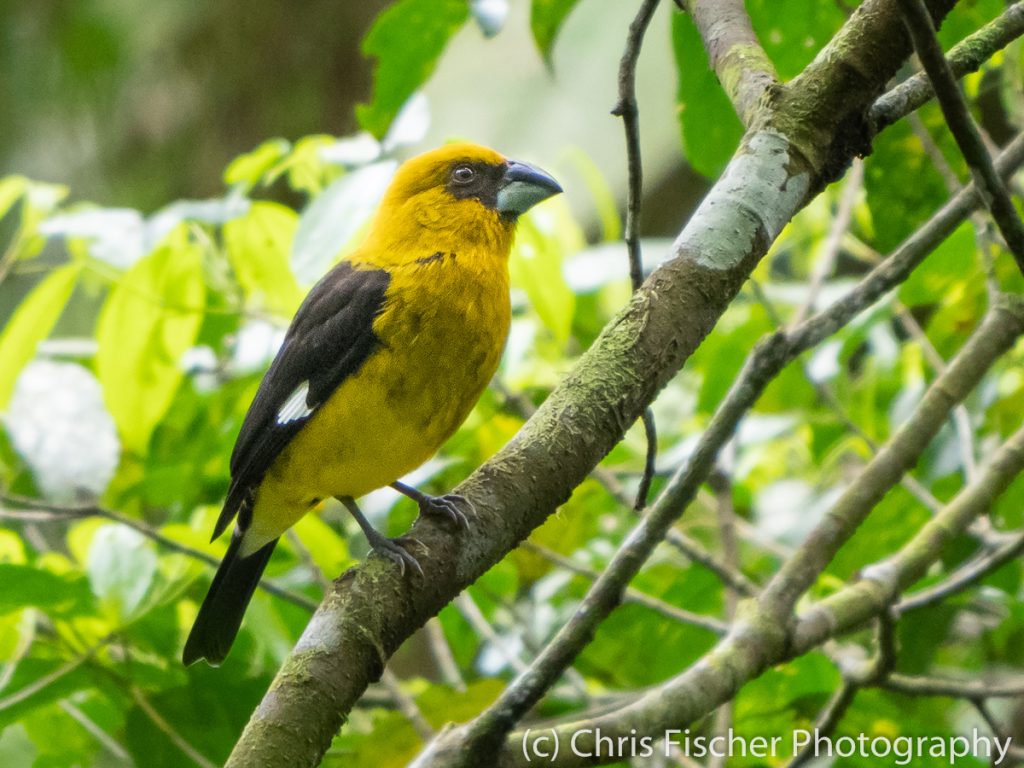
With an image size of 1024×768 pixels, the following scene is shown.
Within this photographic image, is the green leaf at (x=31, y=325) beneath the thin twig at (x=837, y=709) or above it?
above

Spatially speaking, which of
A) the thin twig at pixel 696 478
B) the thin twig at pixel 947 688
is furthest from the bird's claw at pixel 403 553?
the thin twig at pixel 947 688

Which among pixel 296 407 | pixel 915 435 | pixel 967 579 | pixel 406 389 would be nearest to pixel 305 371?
pixel 296 407

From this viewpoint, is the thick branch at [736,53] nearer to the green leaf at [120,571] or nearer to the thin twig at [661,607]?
the thin twig at [661,607]

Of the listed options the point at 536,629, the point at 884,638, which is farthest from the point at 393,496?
the point at 884,638

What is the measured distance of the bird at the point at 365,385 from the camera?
287 cm

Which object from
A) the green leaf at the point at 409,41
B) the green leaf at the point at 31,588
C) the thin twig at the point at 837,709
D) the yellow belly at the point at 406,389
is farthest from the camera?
the yellow belly at the point at 406,389

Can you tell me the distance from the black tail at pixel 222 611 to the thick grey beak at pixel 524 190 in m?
1.18

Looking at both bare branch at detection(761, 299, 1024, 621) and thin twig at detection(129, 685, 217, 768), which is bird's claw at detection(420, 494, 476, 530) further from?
thin twig at detection(129, 685, 217, 768)

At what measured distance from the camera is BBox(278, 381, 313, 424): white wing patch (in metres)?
2.98

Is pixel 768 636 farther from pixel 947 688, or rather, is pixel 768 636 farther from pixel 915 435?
pixel 915 435

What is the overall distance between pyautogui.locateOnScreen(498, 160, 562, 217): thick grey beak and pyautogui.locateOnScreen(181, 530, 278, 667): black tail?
118 centimetres

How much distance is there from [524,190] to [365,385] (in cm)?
87

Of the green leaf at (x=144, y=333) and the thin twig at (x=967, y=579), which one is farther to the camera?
the green leaf at (x=144, y=333)

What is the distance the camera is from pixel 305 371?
9.86ft
